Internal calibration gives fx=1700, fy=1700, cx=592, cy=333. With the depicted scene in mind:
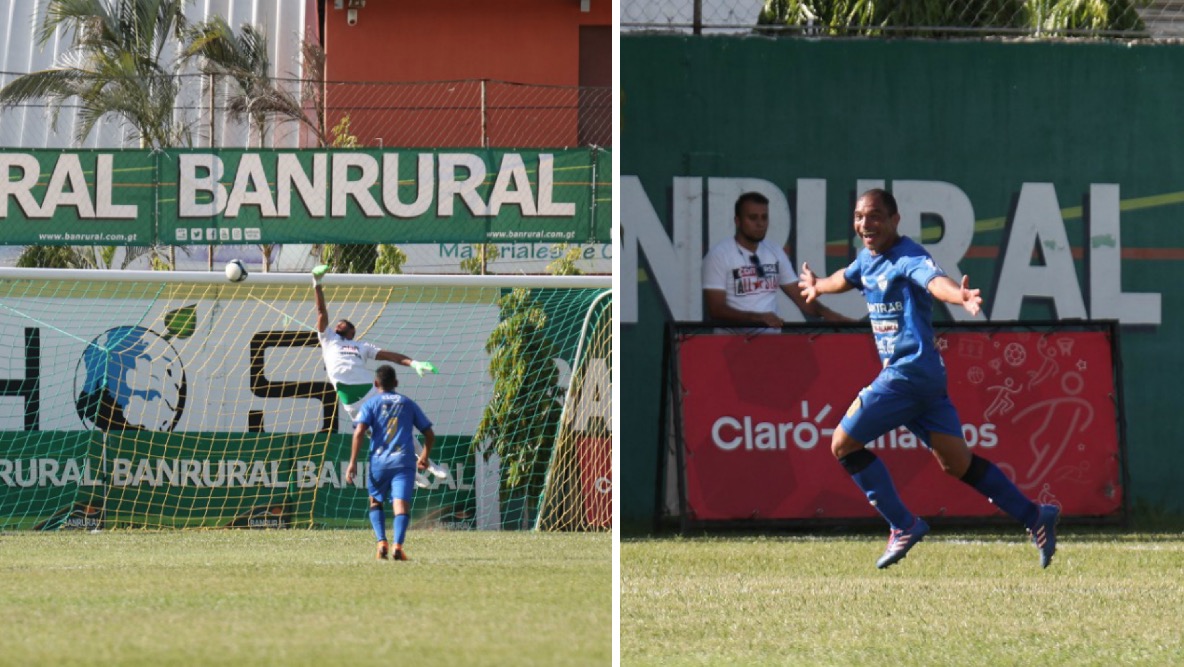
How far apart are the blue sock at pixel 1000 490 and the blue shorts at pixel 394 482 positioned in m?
4.26

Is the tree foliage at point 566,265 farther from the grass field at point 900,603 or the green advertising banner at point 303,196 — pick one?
the grass field at point 900,603

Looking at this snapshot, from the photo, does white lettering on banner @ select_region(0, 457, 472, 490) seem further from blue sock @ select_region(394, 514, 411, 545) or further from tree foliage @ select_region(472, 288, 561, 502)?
blue sock @ select_region(394, 514, 411, 545)

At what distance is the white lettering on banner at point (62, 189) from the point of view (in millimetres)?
15367

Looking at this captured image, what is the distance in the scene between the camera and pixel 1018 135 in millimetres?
11414

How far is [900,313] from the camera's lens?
6613mm

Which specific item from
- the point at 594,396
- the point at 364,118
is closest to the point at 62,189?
the point at 364,118

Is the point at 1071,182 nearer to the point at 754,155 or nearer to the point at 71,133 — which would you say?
the point at 754,155

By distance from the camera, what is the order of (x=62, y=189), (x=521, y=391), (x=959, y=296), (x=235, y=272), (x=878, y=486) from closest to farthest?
1. (x=959, y=296)
2. (x=878, y=486)
3. (x=235, y=272)
4. (x=521, y=391)
5. (x=62, y=189)

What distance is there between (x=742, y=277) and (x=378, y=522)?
8.67 ft

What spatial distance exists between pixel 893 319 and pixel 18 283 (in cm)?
973

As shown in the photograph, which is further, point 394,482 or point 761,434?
point 394,482

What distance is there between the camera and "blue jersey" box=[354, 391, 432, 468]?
33.8 feet

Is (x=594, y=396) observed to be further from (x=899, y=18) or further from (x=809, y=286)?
(x=809, y=286)

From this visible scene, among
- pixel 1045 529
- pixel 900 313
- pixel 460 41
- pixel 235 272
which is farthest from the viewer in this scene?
pixel 460 41
